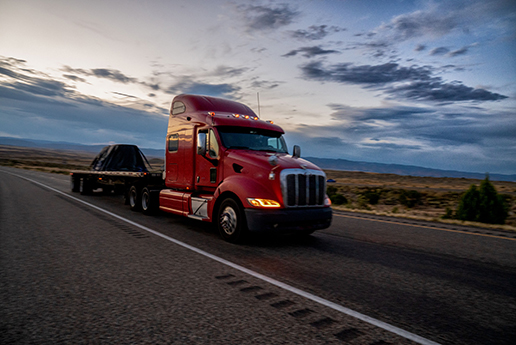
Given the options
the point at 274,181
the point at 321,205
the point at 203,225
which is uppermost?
the point at 274,181

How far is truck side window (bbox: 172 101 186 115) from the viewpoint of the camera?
31.8 ft

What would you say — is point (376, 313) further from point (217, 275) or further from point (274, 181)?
point (274, 181)

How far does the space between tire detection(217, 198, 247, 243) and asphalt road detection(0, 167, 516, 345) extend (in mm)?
247

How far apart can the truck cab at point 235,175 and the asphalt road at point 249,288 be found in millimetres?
562

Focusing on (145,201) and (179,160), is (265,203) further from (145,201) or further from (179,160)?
(145,201)

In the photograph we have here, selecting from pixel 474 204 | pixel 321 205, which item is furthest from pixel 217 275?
pixel 474 204

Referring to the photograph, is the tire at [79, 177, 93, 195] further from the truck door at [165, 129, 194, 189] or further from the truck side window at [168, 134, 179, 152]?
the truck side window at [168, 134, 179, 152]

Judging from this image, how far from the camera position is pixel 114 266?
5.23 meters

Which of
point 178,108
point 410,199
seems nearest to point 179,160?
point 178,108

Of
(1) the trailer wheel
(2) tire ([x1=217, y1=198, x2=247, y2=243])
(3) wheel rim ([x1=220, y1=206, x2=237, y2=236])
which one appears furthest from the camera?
(1) the trailer wheel

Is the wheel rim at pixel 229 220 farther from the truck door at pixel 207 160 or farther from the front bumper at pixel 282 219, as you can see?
the truck door at pixel 207 160

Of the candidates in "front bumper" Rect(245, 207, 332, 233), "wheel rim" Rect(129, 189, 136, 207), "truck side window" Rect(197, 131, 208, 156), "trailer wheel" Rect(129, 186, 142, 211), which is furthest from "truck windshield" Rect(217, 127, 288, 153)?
"wheel rim" Rect(129, 189, 136, 207)

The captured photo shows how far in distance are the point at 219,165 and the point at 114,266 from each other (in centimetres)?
329

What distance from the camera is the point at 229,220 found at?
7.19 m
